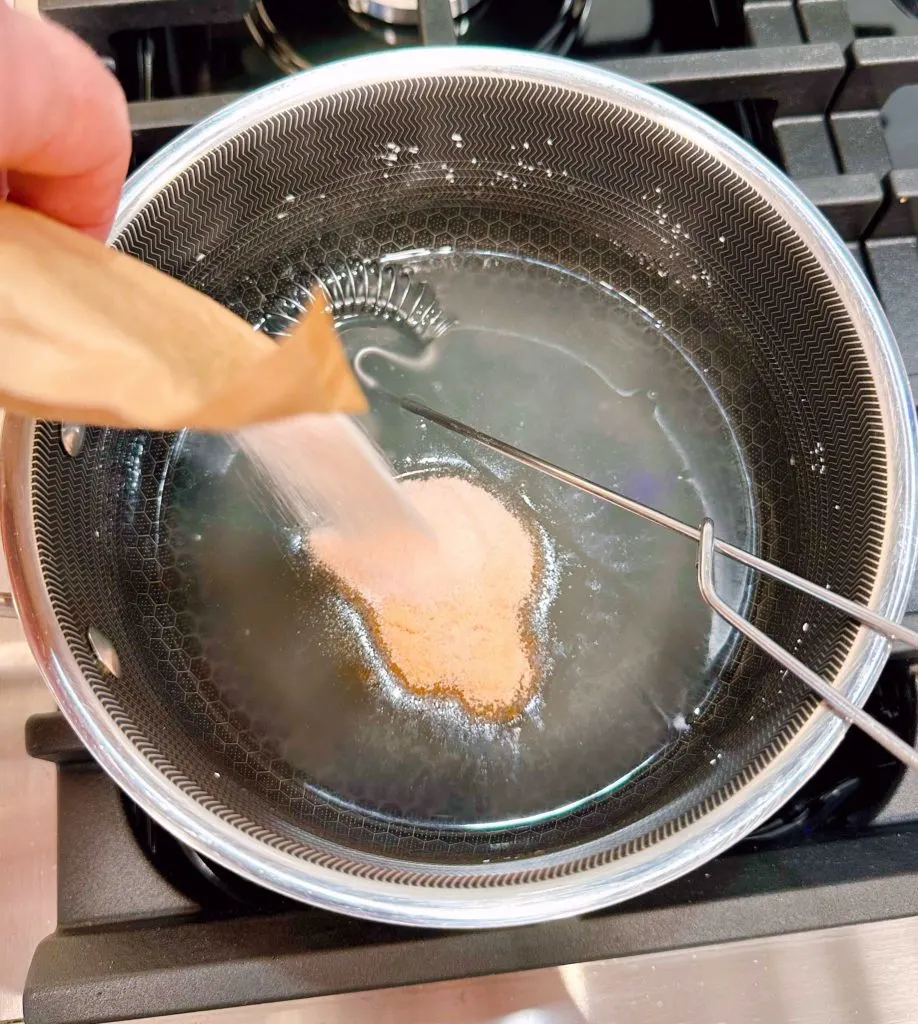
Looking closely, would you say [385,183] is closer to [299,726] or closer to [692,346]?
[692,346]

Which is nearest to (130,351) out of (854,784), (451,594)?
(451,594)

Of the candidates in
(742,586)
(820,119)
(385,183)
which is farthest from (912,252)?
(385,183)

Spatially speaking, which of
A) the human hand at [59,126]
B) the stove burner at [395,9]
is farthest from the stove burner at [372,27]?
the human hand at [59,126]

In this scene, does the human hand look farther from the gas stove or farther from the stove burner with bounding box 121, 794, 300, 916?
the stove burner with bounding box 121, 794, 300, 916

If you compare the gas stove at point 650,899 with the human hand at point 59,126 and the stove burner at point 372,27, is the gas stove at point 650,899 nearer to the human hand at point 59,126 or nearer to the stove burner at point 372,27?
the stove burner at point 372,27

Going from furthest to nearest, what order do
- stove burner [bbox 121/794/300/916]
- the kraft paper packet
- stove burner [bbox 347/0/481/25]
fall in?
stove burner [bbox 347/0/481/25], stove burner [bbox 121/794/300/916], the kraft paper packet

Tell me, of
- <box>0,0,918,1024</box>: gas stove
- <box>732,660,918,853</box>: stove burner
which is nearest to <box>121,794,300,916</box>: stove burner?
<box>0,0,918,1024</box>: gas stove
